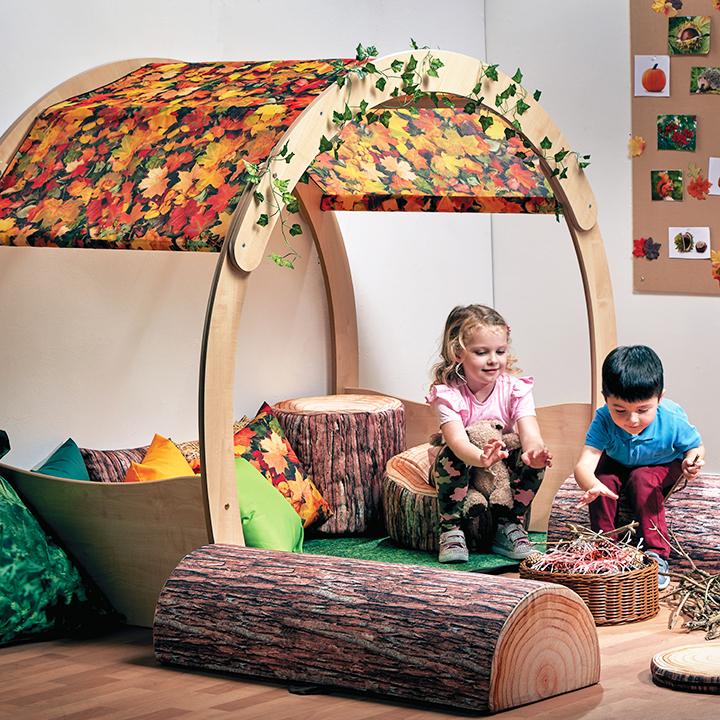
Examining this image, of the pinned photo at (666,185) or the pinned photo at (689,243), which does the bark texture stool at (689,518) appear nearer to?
the pinned photo at (689,243)

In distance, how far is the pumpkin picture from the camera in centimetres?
596

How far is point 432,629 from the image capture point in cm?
327

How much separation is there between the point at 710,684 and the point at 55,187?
7.73 ft

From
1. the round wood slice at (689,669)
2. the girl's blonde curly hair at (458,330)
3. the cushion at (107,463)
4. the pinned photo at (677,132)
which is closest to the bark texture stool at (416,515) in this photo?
the girl's blonde curly hair at (458,330)

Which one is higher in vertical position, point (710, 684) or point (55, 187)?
point (55, 187)

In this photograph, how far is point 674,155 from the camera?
5.95 m

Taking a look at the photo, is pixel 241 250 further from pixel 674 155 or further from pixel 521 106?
pixel 674 155

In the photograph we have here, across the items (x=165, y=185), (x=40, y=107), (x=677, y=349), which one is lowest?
(x=677, y=349)

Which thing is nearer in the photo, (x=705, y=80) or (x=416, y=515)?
(x=416, y=515)

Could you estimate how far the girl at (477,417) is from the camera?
471 cm

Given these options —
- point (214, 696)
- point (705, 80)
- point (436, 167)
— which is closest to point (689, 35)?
point (705, 80)

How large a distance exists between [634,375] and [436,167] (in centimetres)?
121

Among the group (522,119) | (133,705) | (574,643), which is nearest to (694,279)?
(522,119)

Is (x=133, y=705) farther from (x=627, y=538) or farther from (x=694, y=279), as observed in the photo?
(x=694, y=279)
